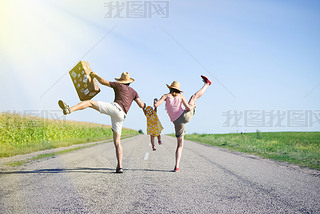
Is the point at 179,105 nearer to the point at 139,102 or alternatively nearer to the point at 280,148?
the point at 139,102

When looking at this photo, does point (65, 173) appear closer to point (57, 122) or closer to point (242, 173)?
point (242, 173)

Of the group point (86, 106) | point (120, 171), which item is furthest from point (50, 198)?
point (120, 171)

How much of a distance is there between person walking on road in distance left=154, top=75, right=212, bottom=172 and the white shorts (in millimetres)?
880

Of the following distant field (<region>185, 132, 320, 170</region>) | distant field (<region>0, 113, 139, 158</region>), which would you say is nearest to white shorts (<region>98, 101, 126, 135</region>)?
distant field (<region>185, 132, 320, 170</region>)

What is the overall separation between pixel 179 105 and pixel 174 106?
0.42 ft

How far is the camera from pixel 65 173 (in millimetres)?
6125

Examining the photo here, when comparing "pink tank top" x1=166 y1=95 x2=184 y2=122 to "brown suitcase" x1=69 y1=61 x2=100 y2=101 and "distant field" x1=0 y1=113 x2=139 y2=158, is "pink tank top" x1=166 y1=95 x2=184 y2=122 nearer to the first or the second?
"brown suitcase" x1=69 y1=61 x2=100 y2=101

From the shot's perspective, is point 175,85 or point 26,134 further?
point 26,134

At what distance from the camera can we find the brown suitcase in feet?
19.6

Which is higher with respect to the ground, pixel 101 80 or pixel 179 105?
pixel 101 80

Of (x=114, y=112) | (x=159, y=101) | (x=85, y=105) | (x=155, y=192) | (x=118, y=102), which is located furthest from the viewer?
(x=159, y=101)

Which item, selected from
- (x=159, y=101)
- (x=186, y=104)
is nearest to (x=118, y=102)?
(x=159, y=101)

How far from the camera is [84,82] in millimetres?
6109

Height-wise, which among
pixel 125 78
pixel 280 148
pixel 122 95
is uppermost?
pixel 125 78
